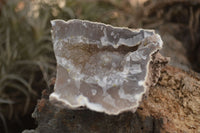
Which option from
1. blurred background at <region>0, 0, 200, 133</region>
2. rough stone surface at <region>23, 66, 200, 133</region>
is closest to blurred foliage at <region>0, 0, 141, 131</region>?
blurred background at <region>0, 0, 200, 133</region>

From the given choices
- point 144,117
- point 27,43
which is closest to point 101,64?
point 144,117

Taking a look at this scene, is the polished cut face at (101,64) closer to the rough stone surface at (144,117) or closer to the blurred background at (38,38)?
the rough stone surface at (144,117)

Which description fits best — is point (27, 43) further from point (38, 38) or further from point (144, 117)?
point (144, 117)

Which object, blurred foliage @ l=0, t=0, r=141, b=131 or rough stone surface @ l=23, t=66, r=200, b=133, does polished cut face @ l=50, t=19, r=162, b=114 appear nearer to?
rough stone surface @ l=23, t=66, r=200, b=133

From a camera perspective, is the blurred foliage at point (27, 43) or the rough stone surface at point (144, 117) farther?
the blurred foliage at point (27, 43)

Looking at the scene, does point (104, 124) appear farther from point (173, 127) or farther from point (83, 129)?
point (173, 127)

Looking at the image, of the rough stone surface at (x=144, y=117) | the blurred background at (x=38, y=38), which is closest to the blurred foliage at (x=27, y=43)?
the blurred background at (x=38, y=38)

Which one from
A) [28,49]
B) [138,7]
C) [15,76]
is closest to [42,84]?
[15,76]
